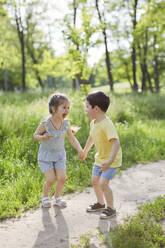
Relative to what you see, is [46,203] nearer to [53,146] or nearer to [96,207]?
[96,207]

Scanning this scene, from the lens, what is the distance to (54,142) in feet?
12.1

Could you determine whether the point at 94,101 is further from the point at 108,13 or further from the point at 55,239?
the point at 108,13

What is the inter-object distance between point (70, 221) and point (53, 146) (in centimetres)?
102

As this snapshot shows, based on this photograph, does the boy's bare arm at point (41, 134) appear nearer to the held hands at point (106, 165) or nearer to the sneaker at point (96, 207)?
the held hands at point (106, 165)

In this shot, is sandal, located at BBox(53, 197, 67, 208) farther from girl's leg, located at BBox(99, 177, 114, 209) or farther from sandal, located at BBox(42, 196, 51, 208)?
girl's leg, located at BBox(99, 177, 114, 209)

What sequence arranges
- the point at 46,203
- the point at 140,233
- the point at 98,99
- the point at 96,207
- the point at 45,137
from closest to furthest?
the point at 140,233 → the point at 98,99 → the point at 45,137 → the point at 96,207 → the point at 46,203

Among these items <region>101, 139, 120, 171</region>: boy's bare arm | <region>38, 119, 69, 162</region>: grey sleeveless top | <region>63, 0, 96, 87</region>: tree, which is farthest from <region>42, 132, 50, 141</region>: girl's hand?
<region>63, 0, 96, 87</region>: tree

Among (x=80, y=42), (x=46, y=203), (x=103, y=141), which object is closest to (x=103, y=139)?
(x=103, y=141)

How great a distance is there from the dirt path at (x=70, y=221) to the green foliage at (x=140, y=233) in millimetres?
188

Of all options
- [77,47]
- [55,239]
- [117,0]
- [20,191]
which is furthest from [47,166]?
[117,0]

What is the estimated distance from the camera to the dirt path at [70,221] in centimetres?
284

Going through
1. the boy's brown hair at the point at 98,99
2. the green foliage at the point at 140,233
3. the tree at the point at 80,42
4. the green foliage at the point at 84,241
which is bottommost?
the green foliage at the point at 84,241

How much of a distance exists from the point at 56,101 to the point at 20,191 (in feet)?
5.17

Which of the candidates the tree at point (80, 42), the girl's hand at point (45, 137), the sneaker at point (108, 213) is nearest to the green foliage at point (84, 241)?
the sneaker at point (108, 213)
